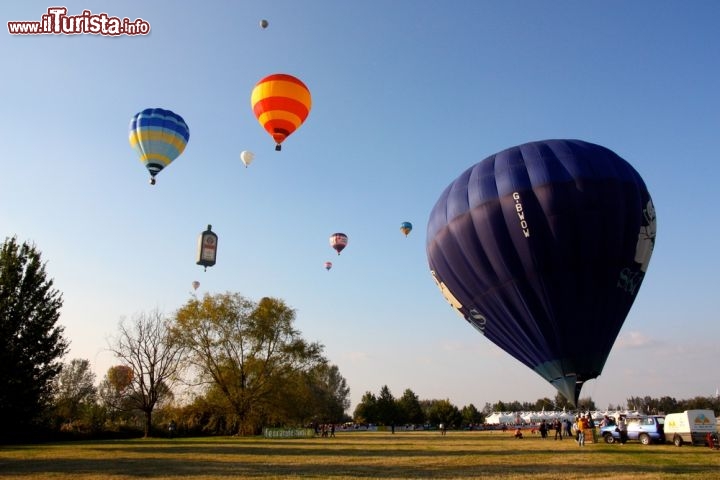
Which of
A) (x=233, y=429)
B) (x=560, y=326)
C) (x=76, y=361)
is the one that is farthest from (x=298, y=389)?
(x=76, y=361)

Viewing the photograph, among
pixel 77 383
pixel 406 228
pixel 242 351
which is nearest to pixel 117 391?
pixel 77 383

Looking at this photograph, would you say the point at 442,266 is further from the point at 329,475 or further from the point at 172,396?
the point at 172,396

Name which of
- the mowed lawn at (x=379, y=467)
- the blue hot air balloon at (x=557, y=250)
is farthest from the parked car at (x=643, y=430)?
the blue hot air balloon at (x=557, y=250)

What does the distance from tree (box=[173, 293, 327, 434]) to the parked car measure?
24.5m

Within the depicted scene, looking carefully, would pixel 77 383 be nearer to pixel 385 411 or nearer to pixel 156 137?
pixel 385 411

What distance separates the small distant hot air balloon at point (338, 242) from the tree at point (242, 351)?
8552 millimetres

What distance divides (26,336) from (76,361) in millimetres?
66430

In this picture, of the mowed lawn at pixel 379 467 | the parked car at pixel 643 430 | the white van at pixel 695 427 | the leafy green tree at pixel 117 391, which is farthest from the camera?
the leafy green tree at pixel 117 391

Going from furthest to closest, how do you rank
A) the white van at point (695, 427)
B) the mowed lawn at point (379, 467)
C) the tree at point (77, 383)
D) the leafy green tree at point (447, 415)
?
1. the leafy green tree at point (447, 415)
2. the tree at point (77, 383)
3. the white van at point (695, 427)
4. the mowed lawn at point (379, 467)

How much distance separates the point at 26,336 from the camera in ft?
95.6

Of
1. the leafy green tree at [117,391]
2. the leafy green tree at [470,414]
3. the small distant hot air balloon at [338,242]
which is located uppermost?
the small distant hot air balloon at [338,242]

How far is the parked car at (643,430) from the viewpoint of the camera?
1066 inches

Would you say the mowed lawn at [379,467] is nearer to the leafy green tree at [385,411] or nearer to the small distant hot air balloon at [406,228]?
the small distant hot air balloon at [406,228]

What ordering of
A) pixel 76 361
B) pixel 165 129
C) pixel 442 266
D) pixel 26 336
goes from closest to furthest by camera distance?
pixel 442 266
pixel 165 129
pixel 26 336
pixel 76 361
